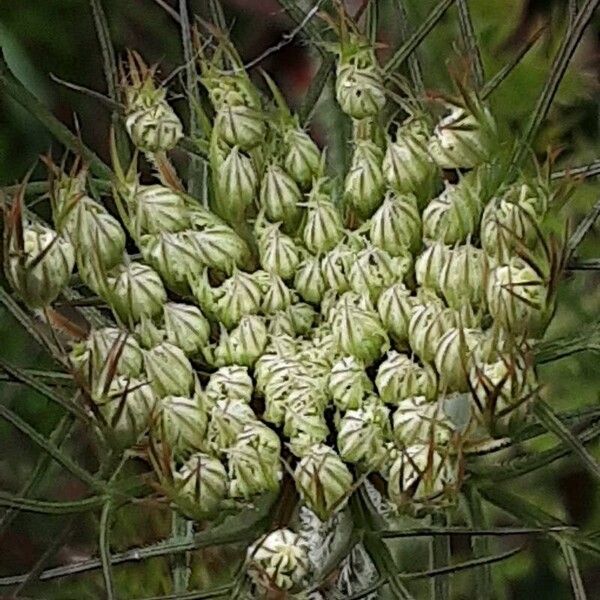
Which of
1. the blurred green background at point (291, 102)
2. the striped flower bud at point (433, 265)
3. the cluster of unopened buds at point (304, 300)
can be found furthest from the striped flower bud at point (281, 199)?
the blurred green background at point (291, 102)

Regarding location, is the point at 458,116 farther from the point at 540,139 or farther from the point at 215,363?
the point at 540,139

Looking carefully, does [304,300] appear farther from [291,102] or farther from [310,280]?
[291,102]

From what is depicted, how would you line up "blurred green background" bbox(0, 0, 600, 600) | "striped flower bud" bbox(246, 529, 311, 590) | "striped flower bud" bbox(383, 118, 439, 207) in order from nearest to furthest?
1. "striped flower bud" bbox(246, 529, 311, 590)
2. "striped flower bud" bbox(383, 118, 439, 207)
3. "blurred green background" bbox(0, 0, 600, 600)

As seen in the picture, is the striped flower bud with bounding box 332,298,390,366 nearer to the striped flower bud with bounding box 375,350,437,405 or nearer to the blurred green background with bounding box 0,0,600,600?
the striped flower bud with bounding box 375,350,437,405

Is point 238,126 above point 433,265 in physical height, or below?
above

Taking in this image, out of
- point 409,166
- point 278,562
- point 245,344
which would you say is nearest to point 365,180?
point 409,166

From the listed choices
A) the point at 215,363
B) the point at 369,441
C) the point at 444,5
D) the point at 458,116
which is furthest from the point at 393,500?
the point at 444,5

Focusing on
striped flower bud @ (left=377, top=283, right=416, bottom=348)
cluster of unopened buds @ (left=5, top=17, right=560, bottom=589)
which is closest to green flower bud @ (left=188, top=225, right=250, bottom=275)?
cluster of unopened buds @ (left=5, top=17, right=560, bottom=589)

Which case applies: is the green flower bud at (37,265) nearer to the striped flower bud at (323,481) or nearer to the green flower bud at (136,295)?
the green flower bud at (136,295)
